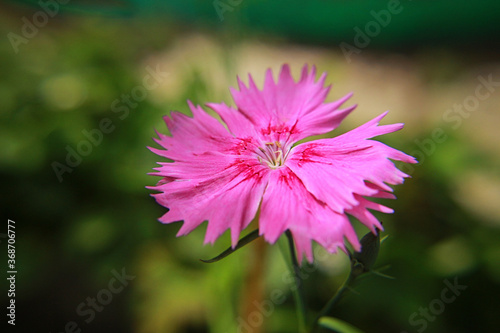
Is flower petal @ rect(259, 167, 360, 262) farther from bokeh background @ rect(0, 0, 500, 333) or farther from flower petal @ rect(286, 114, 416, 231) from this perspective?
bokeh background @ rect(0, 0, 500, 333)

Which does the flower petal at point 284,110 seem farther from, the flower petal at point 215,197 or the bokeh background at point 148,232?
the bokeh background at point 148,232

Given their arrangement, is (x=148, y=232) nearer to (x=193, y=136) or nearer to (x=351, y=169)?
(x=193, y=136)

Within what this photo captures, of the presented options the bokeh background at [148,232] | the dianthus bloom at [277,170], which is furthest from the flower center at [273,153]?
the bokeh background at [148,232]

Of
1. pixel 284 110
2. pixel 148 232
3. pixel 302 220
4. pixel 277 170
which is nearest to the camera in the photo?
pixel 302 220

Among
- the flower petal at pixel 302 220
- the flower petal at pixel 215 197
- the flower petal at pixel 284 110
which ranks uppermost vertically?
the flower petal at pixel 284 110

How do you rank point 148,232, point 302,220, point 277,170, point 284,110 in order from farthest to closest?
point 148,232, point 284,110, point 277,170, point 302,220

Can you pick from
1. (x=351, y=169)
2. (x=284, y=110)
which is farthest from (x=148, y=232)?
(x=351, y=169)

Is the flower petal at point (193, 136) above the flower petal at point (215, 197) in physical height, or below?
above
